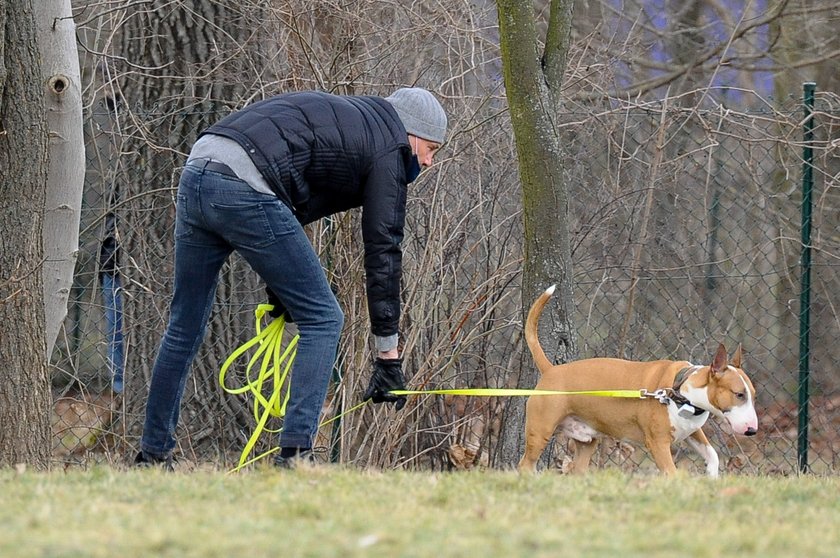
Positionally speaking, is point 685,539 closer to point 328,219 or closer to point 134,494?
point 134,494

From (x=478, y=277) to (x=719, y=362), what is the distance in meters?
1.64

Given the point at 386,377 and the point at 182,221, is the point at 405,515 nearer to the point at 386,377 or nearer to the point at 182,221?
the point at 386,377

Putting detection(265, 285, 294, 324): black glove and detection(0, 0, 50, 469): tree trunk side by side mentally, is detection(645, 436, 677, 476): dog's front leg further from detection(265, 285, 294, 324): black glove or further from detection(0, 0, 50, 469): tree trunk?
detection(0, 0, 50, 469): tree trunk

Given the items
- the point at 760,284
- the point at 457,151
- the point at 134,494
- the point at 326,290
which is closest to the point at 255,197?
the point at 326,290

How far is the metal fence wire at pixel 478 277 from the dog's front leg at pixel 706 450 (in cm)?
106

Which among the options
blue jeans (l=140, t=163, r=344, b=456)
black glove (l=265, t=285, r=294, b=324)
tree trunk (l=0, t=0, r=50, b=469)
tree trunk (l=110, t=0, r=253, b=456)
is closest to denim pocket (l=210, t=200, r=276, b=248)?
blue jeans (l=140, t=163, r=344, b=456)

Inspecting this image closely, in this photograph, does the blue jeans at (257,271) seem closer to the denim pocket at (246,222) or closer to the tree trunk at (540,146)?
the denim pocket at (246,222)

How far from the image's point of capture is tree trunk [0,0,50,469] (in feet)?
18.2

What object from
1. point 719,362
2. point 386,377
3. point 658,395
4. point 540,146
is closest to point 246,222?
point 386,377

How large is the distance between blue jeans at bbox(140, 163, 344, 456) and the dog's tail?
1.37 m

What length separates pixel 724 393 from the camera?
6121 mm

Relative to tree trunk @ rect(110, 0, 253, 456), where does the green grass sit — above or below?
below

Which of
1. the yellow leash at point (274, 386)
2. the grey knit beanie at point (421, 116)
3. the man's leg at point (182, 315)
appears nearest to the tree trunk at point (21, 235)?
the man's leg at point (182, 315)

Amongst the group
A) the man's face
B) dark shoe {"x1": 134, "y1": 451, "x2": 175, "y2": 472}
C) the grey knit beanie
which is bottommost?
dark shoe {"x1": 134, "y1": 451, "x2": 175, "y2": 472}
